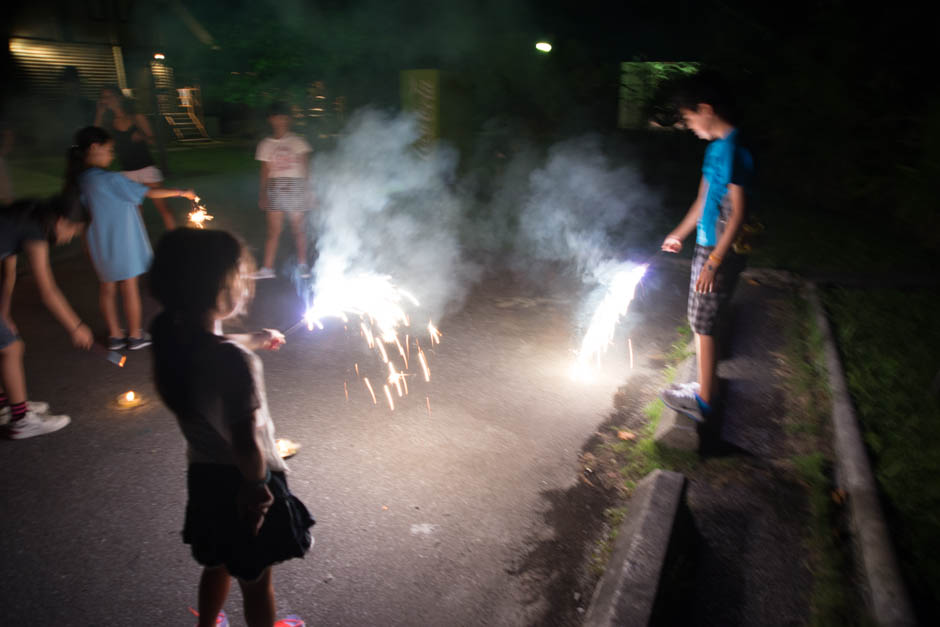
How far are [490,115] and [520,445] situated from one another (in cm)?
1107

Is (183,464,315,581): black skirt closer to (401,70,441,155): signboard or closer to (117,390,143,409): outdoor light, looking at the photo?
(117,390,143,409): outdoor light

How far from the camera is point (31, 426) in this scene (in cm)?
393

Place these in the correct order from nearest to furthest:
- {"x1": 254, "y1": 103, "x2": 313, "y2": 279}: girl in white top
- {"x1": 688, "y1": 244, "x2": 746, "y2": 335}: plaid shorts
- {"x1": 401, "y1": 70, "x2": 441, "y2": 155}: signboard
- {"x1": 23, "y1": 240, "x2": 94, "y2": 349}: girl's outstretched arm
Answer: {"x1": 688, "y1": 244, "x2": 746, "y2": 335}: plaid shorts → {"x1": 23, "y1": 240, "x2": 94, "y2": 349}: girl's outstretched arm → {"x1": 254, "y1": 103, "x2": 313, "y2": 279}: girl in white top → {"x1": 401, "y1": 70, "x2": 441, "y2": 155}: signboard

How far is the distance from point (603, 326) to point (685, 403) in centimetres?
217

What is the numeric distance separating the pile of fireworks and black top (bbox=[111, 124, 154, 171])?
2.99 m

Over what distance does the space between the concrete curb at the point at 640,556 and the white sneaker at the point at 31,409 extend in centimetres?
381

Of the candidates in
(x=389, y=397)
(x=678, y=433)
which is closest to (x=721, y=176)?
(x=678, y=433)

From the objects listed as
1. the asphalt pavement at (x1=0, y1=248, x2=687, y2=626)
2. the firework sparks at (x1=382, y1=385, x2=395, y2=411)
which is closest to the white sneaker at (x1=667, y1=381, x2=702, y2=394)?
the asphalt pavement at (x1=0, y1=248, x2=687, y2=626)

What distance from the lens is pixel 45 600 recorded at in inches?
105

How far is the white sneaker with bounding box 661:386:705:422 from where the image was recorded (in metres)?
3.76

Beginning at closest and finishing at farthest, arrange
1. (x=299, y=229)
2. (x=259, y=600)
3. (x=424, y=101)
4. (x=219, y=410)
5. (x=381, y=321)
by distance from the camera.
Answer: (x=219, y=410), (x=259, y=600), (x=381, y=321), (x=299, y=229), (x=424, y=101)

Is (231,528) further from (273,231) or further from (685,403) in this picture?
(273,231)

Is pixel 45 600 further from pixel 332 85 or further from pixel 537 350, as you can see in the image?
pixel 332 85

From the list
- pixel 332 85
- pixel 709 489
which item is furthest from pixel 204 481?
pixel 332 85
